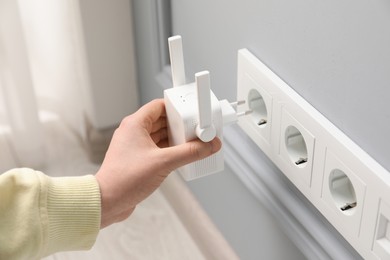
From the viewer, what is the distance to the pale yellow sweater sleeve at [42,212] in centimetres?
58

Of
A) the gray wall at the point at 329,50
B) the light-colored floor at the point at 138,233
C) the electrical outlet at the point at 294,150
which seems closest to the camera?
the gray wall at the point at 329,50

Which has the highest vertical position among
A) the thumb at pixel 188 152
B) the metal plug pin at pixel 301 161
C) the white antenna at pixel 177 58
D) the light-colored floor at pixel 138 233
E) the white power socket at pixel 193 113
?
the white antenna at pixel 177 58

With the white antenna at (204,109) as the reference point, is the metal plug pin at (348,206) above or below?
below

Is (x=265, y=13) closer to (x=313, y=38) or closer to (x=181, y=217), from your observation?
(x=313, y=38)

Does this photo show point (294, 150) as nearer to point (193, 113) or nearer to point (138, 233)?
point (193, 113)

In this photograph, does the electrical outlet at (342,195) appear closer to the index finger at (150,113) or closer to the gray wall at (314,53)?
the gray wall at (314,53)

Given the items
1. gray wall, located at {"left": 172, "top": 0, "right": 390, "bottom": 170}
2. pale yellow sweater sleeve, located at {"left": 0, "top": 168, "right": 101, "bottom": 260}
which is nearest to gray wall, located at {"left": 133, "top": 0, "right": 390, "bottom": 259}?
gray wall, located at {"left": 172, "top": 0, "right": 390, "bottom": 170}

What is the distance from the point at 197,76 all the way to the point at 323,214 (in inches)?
7.0

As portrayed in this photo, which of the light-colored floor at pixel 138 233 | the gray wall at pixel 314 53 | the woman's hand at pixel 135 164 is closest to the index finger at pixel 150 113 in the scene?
the woman's hand at pixel 135 164

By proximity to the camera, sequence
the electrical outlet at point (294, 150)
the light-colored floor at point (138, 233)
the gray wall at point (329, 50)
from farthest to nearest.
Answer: the light-colored floor at point (138, 233) < the electrical outlet at point (294, 150) < the gray wall at point (329, 50)

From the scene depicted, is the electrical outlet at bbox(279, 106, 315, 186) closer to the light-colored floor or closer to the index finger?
the index finger

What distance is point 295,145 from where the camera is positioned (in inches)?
26.0

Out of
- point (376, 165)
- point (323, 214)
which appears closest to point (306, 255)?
point (323, 214)

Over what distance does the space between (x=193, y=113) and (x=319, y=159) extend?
0.39 feet
